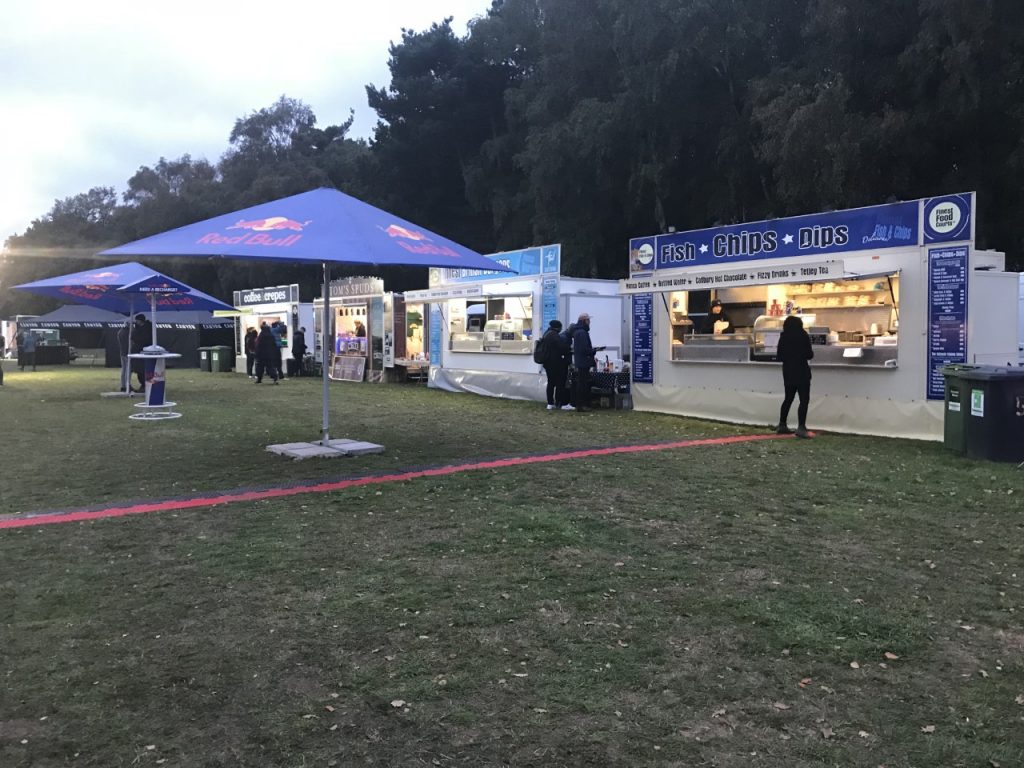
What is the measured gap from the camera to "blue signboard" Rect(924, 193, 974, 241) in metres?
9.39

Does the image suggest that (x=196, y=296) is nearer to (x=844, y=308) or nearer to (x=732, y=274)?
(x=732, y=274)

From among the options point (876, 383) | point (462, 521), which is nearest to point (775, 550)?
point (462, 521)

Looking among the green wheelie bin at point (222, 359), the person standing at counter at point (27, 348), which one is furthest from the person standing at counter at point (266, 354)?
the person standing at counter at point (27, 348)

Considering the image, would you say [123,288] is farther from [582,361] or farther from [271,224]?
[582,361]

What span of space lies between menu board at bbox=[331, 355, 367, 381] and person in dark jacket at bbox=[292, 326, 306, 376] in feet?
3.88

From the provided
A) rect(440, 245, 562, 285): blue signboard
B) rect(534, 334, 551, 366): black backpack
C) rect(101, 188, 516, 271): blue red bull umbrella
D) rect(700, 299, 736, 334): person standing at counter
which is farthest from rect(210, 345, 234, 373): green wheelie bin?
rect(101, 188, 516, 271): blue red bull umbrella

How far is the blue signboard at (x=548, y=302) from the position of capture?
613 inches

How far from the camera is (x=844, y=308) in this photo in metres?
11.2

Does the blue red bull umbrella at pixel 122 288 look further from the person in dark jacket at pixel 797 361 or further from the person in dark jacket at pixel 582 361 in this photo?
the person in dark jacket at pixel 797 361

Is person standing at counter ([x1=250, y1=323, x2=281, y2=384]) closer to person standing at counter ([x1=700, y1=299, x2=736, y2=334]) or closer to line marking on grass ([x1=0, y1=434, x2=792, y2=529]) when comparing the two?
person standing at counter ([x1=700, y1=299, x2=736, y2=334])

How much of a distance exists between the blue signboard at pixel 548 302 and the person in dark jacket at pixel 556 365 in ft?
4.50

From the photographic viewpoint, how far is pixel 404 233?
28.3 ft

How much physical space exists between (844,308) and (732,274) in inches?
64.5

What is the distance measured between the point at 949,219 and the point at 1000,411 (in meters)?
2.66
